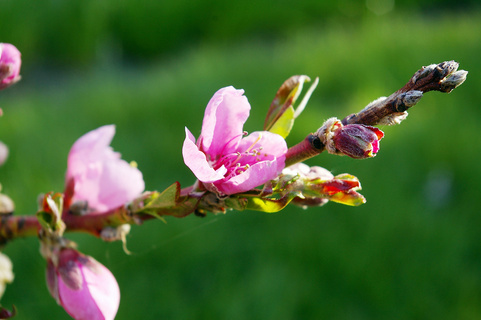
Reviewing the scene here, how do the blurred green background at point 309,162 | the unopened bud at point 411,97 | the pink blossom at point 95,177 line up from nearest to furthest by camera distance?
the unopened bud at point 411,97
the pink blossom at point 95,177
the blurred green background at point 309,162

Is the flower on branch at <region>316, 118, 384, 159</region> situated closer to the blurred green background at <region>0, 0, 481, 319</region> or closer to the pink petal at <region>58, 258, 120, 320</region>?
the pink petal at <region>58, 258, 120, 320</region>

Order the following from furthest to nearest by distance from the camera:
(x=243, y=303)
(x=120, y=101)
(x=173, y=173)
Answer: (x=120, y=101) → (x=173, y=173) → (x=243, y=303)

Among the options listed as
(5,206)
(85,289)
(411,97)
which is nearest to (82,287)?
(85,289)

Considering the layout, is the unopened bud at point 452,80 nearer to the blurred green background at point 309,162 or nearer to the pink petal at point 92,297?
the pink petal at point 92,297

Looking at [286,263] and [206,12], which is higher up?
[206,12]

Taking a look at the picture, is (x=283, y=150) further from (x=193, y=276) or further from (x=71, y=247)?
(x=193, y=276)

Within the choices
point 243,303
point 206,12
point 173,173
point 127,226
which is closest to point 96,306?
point 127,226

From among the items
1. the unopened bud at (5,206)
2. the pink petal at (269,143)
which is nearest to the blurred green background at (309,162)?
the unopened bud at (5,206)
